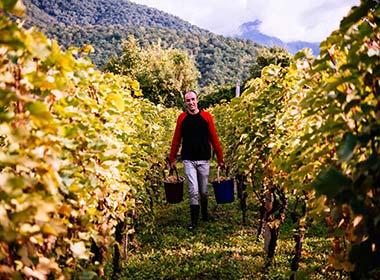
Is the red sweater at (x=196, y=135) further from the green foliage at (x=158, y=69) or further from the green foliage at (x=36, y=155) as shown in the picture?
the green foliage at (x=158, y=69)

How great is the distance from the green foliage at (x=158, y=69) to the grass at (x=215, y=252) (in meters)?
34.8

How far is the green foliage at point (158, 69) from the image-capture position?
44.9 m

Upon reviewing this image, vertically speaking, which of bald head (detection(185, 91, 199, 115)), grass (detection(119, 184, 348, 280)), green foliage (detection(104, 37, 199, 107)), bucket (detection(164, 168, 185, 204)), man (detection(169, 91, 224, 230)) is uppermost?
green foliage (detection(104, 37, 199, 107))

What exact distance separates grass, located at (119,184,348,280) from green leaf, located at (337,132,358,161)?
2910 millimetres

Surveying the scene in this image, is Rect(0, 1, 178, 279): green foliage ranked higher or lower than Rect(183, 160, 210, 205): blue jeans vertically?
higher

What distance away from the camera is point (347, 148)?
152 centimetres

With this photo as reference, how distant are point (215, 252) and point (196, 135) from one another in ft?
6.41

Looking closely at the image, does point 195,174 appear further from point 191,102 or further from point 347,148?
point 347,148

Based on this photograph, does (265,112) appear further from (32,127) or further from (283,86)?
(32,127)

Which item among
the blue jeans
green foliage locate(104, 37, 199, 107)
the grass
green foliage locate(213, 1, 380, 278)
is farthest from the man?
green foliage locate(104, 37, 199, 107)

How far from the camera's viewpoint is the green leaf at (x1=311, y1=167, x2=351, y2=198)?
4.84ft

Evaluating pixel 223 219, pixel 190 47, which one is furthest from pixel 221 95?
pixel 190 47

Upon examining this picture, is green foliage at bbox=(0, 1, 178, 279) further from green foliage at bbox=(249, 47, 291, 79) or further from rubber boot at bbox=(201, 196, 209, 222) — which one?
green foliage at bbox=(249, 47, 291, 79)

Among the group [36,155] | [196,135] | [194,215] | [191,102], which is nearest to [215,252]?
[194,215]
